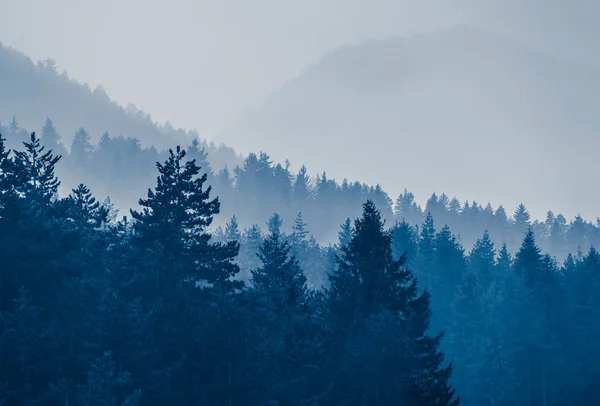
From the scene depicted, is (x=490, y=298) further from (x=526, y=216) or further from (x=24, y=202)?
(x=526, y=216)

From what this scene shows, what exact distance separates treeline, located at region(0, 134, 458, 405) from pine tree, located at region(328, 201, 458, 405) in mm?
60

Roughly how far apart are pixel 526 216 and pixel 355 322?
503ft

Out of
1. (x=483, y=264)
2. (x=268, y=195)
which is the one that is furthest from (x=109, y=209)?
(x=268, y=195)

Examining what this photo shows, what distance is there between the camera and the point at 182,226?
31.7 m

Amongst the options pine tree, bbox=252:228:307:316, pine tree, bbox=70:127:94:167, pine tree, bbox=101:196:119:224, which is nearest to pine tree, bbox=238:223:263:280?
pine tree, bbox=101:196:119:224

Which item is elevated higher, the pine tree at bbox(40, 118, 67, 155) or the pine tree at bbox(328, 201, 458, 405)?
the pine tree at bbox(40, 118, 67, 155)

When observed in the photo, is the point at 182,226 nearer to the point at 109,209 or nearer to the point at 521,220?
the point at 109,209

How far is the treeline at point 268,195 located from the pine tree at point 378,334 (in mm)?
103200

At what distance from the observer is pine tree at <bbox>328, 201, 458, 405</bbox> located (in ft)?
88.4

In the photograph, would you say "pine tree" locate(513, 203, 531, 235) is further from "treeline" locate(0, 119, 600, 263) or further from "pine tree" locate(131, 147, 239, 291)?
"pine tree" locate(131, 147, 239, 291)

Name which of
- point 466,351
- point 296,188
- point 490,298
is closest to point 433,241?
point 490,298

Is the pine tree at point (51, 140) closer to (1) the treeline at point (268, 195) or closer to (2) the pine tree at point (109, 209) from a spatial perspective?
(1) the treeline at point (268, 195)

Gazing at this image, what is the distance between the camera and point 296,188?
152000 mm

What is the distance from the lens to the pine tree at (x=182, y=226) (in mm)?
30812
